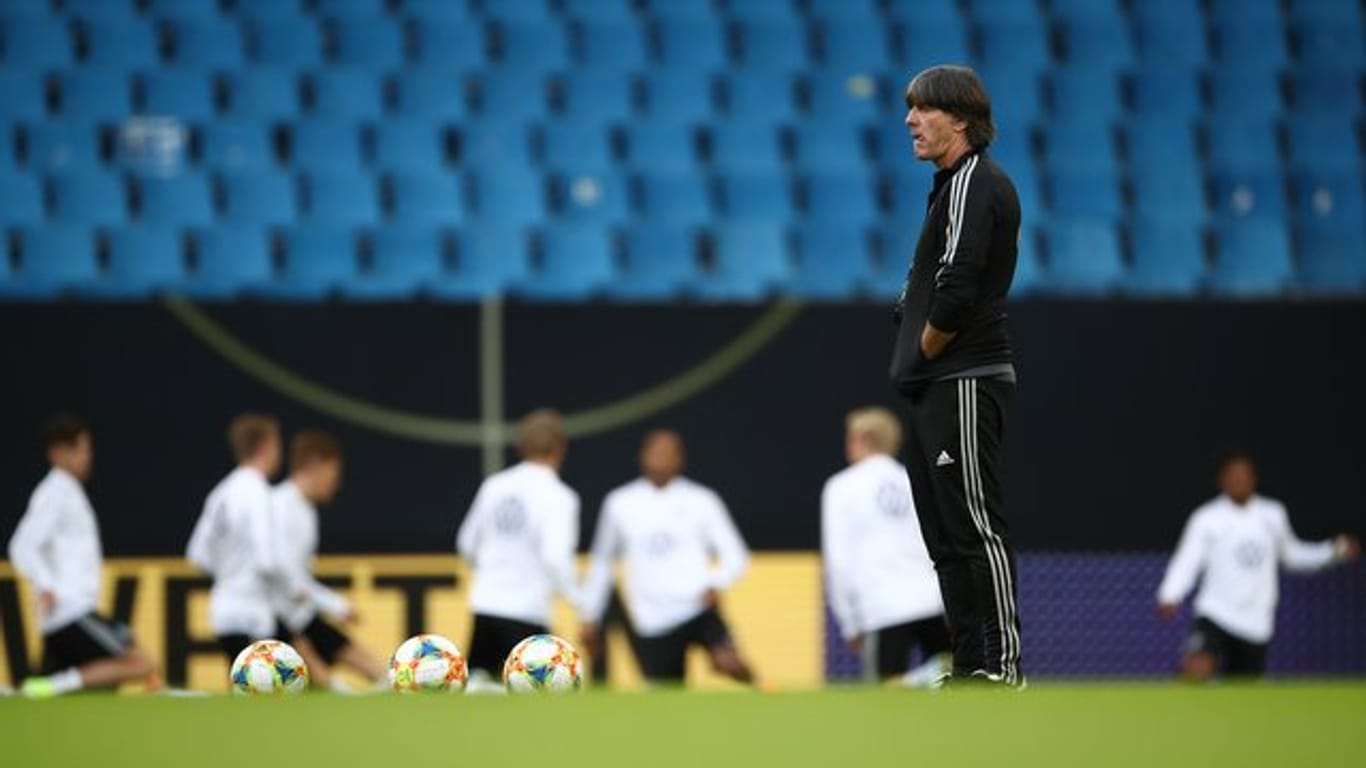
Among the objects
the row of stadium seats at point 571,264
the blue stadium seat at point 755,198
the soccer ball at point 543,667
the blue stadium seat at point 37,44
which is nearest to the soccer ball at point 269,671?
the soccer ball at point 543,667

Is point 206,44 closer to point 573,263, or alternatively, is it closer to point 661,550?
point 573,263

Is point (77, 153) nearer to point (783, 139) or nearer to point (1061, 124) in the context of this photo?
point (783, 139)

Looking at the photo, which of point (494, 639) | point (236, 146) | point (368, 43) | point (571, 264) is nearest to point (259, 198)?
point (236, 146)

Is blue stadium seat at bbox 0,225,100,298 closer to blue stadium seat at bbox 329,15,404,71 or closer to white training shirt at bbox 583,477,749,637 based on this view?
blue stadium seat at bbox 329,15,404,71

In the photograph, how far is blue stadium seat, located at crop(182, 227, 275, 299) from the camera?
1340cm

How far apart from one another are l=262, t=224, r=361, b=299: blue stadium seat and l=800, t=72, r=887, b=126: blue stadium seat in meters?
3.02

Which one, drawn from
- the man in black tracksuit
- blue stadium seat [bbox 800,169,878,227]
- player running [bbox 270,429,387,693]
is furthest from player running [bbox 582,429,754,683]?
the man in black tracksuit

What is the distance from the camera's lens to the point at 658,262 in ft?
44.9

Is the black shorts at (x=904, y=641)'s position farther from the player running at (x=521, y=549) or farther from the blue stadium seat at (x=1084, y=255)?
the blue stadium seat at (x=1084, y=255)

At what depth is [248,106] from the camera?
14062mm

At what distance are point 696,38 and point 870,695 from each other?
9.52 metres

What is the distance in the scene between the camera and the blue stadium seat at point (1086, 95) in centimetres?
1459

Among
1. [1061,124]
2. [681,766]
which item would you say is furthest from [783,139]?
[681,766]

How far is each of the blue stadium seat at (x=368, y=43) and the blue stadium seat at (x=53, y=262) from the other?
202 cm
